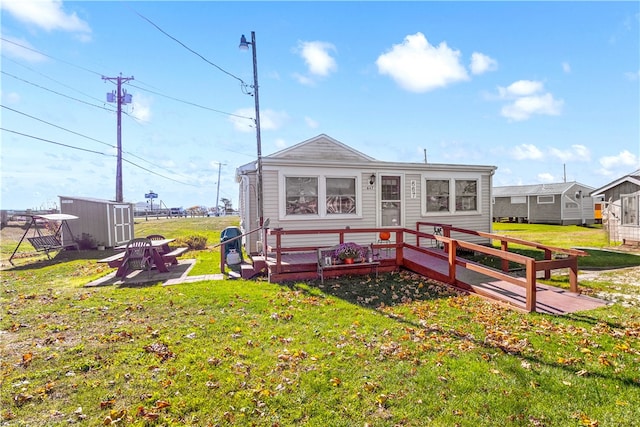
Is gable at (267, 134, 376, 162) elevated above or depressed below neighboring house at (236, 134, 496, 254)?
above

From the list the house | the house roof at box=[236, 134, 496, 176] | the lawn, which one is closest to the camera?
the lawn

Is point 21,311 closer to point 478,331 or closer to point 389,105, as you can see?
point 478,331

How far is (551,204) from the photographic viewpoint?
2941cm

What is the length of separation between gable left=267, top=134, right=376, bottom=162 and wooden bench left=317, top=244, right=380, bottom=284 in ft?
18.2

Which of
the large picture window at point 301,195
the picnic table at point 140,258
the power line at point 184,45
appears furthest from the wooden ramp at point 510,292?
the power line at point 184,45

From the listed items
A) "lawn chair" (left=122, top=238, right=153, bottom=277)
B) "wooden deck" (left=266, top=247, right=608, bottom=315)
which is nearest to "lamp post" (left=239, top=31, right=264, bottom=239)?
"wooden deck" (left=266, top=247, right=608, bottom=315)

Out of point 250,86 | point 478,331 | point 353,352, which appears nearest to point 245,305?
point 353,352

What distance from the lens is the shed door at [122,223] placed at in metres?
14.9

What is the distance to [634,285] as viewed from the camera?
720 cm

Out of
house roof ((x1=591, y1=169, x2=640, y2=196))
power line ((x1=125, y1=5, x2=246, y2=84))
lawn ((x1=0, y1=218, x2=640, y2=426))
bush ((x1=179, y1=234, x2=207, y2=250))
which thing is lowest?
lawn ((x1=0, y1=218, x2=640, y2=426))

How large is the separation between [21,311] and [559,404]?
804 cm

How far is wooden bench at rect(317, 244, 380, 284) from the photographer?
7703 mm

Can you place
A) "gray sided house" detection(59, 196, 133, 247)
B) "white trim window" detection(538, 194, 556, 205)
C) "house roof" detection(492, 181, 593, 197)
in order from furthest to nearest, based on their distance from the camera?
"white trim window" detection(538, 194, 556, 205)
"house roof" detection(492, 181, 593, 197)
"gray sided house" detection(59, 196, 133, 247)

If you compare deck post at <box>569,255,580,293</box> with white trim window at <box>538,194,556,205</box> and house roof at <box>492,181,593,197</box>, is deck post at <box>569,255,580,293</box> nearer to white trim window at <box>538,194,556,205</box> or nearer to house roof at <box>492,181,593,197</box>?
house roof at <box>492,181,593,197</box>
